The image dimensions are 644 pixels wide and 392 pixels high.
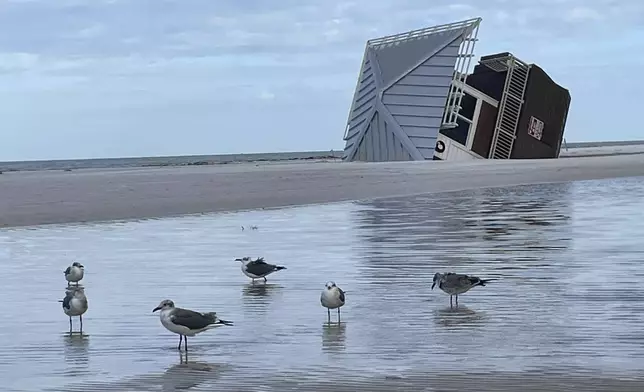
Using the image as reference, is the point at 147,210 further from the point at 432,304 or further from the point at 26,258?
the point at 432,304

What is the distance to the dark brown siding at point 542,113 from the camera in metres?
39.5

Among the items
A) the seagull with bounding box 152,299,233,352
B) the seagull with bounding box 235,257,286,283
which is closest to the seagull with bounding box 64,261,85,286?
the seagull with bounding box 235,257,286,283

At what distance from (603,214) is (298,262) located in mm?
6871

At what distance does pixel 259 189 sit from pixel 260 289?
17278mm

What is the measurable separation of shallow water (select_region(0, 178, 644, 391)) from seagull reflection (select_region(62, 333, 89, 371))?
1 centimetres

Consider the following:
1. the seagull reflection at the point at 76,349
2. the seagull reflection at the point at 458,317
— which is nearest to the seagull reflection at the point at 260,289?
the seagull reflection at the point at 458,317

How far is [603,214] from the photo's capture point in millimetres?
16625

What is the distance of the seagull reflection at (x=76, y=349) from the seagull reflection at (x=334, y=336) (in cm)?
152

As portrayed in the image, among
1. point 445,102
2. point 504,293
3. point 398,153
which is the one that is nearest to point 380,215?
point 504,293

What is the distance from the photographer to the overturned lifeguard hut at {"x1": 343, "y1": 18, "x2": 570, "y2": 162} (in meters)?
38.4

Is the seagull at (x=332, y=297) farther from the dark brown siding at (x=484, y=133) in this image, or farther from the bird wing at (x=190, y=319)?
the dark brown siding at (x=484, y=133)

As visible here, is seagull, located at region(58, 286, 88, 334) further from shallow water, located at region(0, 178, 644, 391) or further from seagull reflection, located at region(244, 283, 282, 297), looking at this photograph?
seagull reflection, located at region(244, 283, 282, 297)

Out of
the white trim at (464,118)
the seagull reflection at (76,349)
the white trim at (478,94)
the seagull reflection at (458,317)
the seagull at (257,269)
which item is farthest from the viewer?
the white trim at (464,118)

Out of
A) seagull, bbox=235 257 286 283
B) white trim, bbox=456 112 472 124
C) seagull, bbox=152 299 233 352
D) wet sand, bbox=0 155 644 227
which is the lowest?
wet sand, bbox=0 155 644 227
